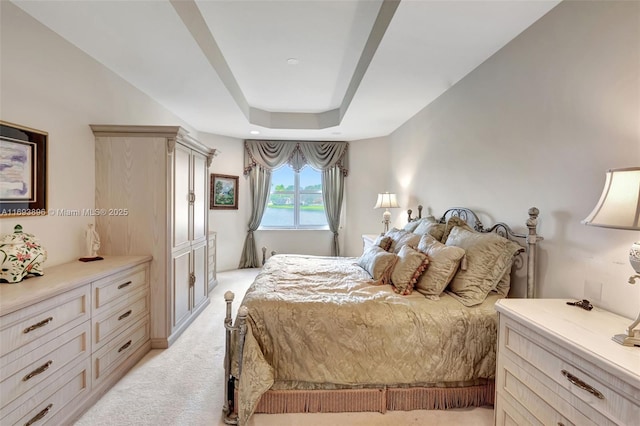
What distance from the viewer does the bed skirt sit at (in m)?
1.90

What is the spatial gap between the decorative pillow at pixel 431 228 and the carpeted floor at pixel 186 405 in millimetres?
1377

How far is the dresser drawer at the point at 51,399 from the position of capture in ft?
4.80

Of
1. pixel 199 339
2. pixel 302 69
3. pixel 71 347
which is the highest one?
pixel 302 69

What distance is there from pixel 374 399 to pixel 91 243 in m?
2.45

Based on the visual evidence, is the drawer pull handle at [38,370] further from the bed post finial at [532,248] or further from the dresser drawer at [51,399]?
the bed post finial at [532,248]

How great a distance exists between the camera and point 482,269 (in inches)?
80.9

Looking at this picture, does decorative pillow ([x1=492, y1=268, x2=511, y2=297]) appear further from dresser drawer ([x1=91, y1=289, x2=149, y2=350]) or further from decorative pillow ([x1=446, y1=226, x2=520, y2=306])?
dresser drawer ([x1=91, y1=289, x2=149, y2=350])

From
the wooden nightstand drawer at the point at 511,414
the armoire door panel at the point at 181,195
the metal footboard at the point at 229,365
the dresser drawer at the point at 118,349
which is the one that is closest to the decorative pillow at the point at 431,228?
the wooden nightstand drawer at the point at 511,414

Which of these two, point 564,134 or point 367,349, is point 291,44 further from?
point 367,349

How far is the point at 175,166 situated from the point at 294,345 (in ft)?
6.47

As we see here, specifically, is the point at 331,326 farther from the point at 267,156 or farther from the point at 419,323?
the point at 267,156

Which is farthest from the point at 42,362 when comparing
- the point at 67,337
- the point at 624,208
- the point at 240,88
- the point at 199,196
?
the point at 240,88

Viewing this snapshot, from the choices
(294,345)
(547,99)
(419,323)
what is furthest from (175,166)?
(547,99)

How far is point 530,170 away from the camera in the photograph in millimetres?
2074
